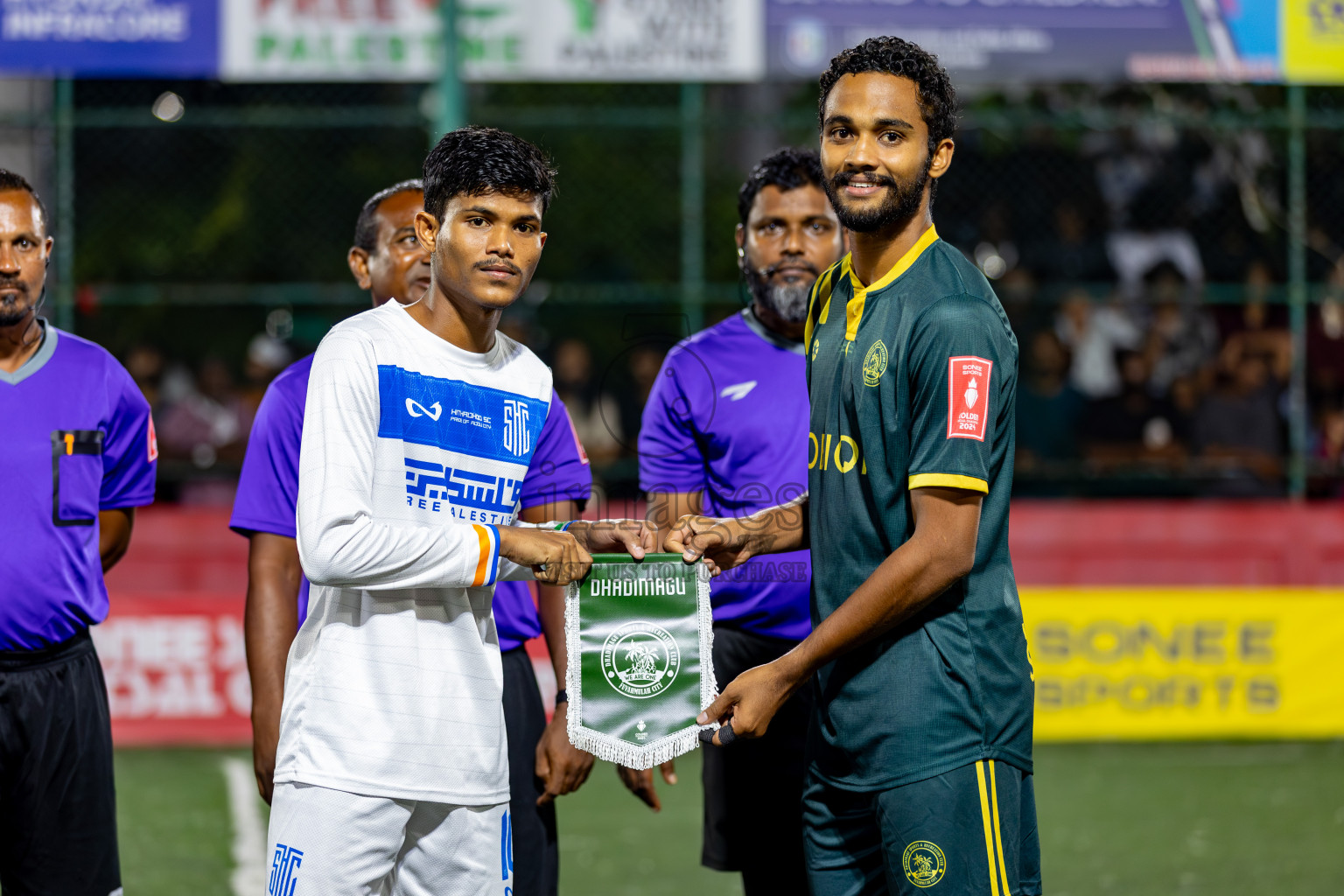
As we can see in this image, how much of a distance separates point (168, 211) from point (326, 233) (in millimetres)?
2222

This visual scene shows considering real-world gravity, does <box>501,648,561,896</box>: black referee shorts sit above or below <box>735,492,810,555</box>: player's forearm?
below

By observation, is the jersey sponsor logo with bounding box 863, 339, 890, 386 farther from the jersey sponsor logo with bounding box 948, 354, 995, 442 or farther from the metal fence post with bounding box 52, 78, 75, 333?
the metal fence post with bounding box 52, 78, 75, 333

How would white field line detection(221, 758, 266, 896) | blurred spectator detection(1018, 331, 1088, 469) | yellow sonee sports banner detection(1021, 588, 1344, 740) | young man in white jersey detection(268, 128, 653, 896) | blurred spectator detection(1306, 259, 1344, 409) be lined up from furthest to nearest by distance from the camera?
1. blurred spectator detection(1306, 259, 1344, 409)
2. blurred spectator detection(1018, 331, 1088, 469)
3. yellow sonee sports banner detection(1021, 588, 1344, 740)
4. white field line detection(221, 758, 266, 896)
5. young man in white jersey detection(268, 128, 653, 896)

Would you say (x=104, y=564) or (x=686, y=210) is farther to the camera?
(x=686, y=210)

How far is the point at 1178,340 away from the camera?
451 inches

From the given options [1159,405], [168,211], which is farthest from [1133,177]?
[168,211]

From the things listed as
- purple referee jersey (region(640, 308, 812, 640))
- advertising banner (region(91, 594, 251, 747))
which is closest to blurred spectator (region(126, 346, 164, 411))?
advertising banner (region(91, 594, 251, 747))

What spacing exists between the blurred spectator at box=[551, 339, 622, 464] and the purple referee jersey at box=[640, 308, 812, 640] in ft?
18.3

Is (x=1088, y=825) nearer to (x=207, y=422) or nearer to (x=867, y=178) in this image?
(x=867, y=178)

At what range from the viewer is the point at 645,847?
641 cm

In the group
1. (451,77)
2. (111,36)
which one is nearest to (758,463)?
(451,77)

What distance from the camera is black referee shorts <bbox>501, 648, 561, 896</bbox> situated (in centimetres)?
355

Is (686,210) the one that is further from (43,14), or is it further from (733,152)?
(733,152)

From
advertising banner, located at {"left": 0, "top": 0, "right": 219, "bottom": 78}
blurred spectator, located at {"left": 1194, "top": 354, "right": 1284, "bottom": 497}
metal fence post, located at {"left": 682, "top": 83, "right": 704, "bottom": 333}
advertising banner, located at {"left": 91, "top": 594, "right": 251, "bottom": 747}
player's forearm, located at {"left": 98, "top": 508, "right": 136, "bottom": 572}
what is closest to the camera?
player's forearm, located at {"left": 98, "top": 508, "right": 136, "bottom": 572}
